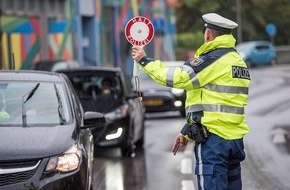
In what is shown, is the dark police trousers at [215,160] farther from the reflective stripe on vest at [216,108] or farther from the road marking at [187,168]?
the road marking at [187,168]

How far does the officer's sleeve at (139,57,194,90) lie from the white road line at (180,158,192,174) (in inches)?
220

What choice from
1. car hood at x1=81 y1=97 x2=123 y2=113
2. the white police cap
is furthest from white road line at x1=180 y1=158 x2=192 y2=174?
the white police cap

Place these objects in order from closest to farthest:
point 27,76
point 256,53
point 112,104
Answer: point 27,76 → point 112,104 → point 256,53

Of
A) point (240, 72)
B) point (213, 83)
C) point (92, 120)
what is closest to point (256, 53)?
point (92, 120)

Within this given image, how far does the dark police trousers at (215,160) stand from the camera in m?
6.04

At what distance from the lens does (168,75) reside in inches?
236

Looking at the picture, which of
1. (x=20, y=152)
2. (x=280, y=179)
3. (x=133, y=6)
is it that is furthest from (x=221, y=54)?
(x=133, y=6)

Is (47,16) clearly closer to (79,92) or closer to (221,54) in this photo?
(79,92)

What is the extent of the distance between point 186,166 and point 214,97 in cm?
618

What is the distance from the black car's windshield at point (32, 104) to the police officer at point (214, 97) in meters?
2.37

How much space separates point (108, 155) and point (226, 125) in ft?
26.4

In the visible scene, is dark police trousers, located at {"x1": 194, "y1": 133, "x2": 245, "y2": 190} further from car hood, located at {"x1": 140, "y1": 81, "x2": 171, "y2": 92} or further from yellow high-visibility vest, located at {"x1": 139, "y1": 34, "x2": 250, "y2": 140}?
car hood, located at {"x1": 140, "y1": 81, "x2": 171, "y2": 92}

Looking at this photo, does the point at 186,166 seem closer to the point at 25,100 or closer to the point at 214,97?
the point at 25,100

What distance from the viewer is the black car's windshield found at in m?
8.27
